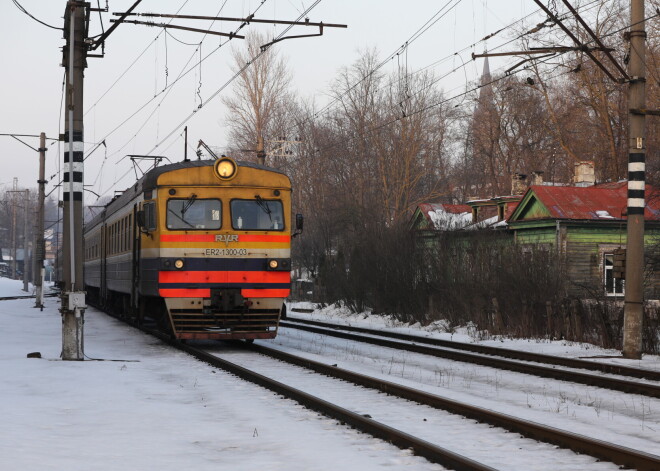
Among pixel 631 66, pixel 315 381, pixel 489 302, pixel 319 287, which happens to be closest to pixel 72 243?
pixel 315 381

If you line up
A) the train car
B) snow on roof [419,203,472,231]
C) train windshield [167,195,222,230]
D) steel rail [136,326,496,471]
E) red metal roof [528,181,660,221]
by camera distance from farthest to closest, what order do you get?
red metal roof [528,181,660,221] → snow on roof [419,203,472,231] → train windshield [167,195,222,230] → the train car → steel rail [136,326,496,471]

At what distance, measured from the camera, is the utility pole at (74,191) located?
46.2ft

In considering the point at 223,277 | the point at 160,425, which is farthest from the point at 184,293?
the point at 160,425

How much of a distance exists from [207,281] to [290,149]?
49773mm

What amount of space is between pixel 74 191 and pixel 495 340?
35.0ft

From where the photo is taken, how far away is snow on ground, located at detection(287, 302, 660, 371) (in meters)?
15.5

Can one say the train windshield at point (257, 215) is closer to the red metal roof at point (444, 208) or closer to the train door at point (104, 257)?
the train door at point (104, 257)

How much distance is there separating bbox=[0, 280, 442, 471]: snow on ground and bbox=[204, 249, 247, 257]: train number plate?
2421 millimetres

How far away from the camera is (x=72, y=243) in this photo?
Result: 14.3 m

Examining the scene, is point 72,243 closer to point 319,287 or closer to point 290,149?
point 319,287

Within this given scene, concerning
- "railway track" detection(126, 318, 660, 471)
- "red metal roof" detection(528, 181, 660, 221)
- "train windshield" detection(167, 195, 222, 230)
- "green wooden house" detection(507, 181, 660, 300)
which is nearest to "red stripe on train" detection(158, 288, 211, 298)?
"train windshield" detection(167, 195, 222, 230)

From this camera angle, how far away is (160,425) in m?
8.26

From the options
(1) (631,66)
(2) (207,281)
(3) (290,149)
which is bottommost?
(2) (207,281)

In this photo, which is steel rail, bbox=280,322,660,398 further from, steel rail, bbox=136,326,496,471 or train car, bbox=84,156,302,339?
steel rail, bbox=136,326,496,471
